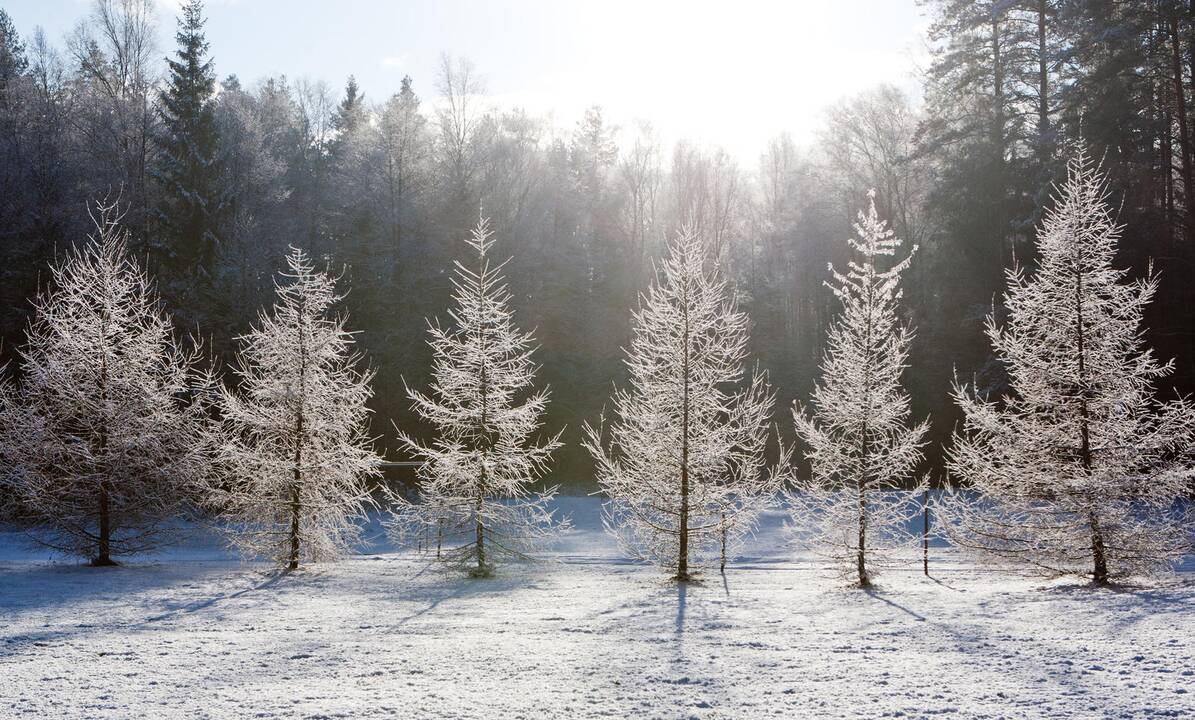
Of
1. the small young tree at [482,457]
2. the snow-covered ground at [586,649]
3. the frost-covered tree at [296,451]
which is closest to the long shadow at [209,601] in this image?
the snow-covered ground at [586,649]

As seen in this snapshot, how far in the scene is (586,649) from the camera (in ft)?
29.2

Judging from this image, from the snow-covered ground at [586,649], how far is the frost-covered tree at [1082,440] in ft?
2.71

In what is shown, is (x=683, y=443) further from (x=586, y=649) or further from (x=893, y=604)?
(x=586, y=649)

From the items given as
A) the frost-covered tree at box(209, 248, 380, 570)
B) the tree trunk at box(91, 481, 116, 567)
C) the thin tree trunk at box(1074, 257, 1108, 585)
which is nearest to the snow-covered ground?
the thin tree trunk at box(1074, 257, 1108, 585)

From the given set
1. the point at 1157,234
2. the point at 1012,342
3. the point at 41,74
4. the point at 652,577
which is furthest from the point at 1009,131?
the point at 41,74

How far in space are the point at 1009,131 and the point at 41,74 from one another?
47.6 m

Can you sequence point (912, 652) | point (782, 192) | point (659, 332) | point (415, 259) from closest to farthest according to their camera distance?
point (912, 652), point (659, 332), point (415, 259), point (782, 192)

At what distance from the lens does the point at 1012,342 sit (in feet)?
46.4

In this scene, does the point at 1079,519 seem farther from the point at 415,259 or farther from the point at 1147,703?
the point at 415,259

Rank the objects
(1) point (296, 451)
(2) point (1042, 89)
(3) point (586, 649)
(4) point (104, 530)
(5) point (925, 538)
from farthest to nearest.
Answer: (2) point (1042, 89) < (4) point (104, 530) < (1) point (296, 451) < (5) point (925, 538) < (3) point (586, 649)

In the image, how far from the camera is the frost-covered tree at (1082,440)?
43.4ft

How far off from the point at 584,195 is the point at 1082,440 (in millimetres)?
39765

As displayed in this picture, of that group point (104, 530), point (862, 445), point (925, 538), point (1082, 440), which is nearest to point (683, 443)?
point (862, 445)

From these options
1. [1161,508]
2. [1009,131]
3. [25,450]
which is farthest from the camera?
[1009,131]
